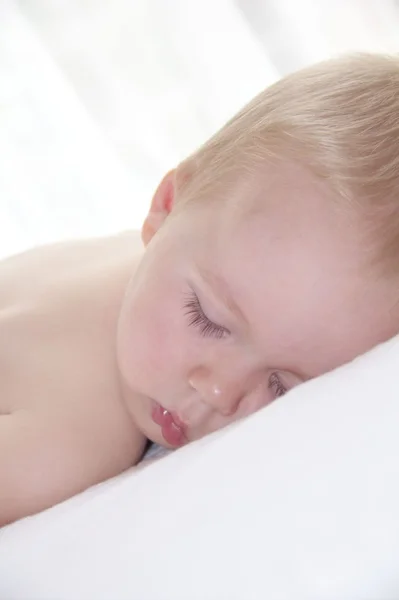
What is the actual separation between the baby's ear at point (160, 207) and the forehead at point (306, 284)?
20 centimetres

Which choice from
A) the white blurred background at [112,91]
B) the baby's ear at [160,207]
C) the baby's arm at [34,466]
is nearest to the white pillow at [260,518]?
the baby's arm at [34,466]

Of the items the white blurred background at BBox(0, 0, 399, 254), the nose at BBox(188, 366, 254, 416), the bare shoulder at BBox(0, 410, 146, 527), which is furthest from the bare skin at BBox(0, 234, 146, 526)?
the white blurred background at BBox(0, 0, 399, 254)

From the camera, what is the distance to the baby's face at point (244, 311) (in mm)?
776

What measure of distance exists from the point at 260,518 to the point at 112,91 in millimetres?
1034

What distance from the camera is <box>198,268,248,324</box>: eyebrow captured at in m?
0.81

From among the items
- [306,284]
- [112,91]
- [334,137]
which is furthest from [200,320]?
[112,91]

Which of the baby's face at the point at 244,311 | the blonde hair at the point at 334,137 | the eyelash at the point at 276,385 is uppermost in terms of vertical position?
the blonde hair at the point at 334,137

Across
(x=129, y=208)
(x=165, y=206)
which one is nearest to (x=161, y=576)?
(x=165, y=206)

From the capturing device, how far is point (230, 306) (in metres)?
0.81

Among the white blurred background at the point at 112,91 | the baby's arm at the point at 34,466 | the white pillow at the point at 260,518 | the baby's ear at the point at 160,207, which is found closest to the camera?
the white pillow at the point at 260,518

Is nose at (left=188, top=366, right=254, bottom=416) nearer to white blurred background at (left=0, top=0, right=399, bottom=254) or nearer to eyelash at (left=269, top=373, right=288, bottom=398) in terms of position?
eyelash at (left=269, top=373, right=288, bottom=398)

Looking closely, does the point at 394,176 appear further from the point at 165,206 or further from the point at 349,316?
the point at 165,206

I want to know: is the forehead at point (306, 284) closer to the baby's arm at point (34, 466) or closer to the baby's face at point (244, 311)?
the baby's face at point (244, 311)

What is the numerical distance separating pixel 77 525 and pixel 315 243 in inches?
14.2
